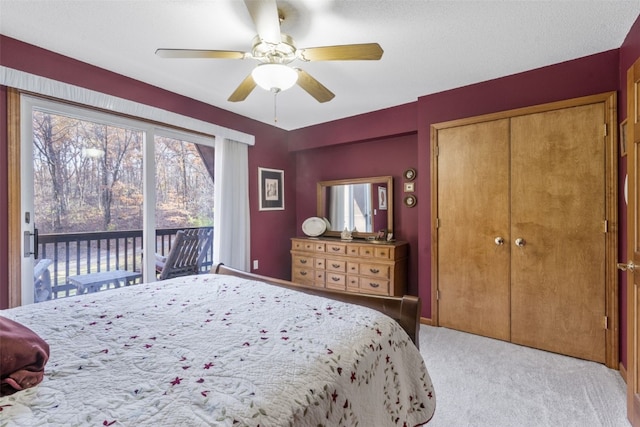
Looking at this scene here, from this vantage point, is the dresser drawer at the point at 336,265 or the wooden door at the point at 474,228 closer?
the wooden door at the point at 474,228

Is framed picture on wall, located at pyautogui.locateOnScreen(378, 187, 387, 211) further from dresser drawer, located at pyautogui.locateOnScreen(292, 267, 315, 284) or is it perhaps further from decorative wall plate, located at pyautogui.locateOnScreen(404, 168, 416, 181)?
dresser drawer, located at pyautogui.locateOnScreen(292, 267, 315, 284)

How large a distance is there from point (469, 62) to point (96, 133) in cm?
319

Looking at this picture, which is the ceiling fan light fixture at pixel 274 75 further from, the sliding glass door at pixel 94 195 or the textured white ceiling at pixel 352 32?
the sliding glass door at pixel 94 195

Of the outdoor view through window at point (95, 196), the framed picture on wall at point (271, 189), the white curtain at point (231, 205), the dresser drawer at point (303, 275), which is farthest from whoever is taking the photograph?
the framed picture on wall at point (271, 189)

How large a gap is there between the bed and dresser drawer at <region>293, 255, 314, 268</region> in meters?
2.06

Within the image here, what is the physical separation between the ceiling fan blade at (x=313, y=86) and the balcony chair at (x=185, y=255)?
2.12 m

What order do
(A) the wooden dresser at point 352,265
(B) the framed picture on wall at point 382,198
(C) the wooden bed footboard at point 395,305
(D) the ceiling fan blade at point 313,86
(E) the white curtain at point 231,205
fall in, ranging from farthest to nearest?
1. (B) the framed picture on wall at point 382,198
2. (E) the white curtain at point 231,205
3. (A) the wooden dresser at point 352,265
4. (D) the ceiling fan blade at point 313,86
5. (C) the wooden bed footboard at point 395,305

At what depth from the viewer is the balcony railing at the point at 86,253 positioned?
7.86 feet

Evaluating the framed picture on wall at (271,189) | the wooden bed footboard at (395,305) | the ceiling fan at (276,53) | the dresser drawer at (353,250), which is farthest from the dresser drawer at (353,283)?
the ceiling fan at (276,53)

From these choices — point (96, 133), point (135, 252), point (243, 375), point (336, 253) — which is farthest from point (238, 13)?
point (336, 253)

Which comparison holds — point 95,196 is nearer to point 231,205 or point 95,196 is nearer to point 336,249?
point 231,205

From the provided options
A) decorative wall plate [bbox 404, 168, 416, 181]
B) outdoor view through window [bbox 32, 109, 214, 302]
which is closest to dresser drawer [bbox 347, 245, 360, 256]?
decorative wall plate [bbox 404, 168, 416, 181]

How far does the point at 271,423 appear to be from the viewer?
77 cm

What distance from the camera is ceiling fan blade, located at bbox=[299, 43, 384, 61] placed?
1.64 metres
